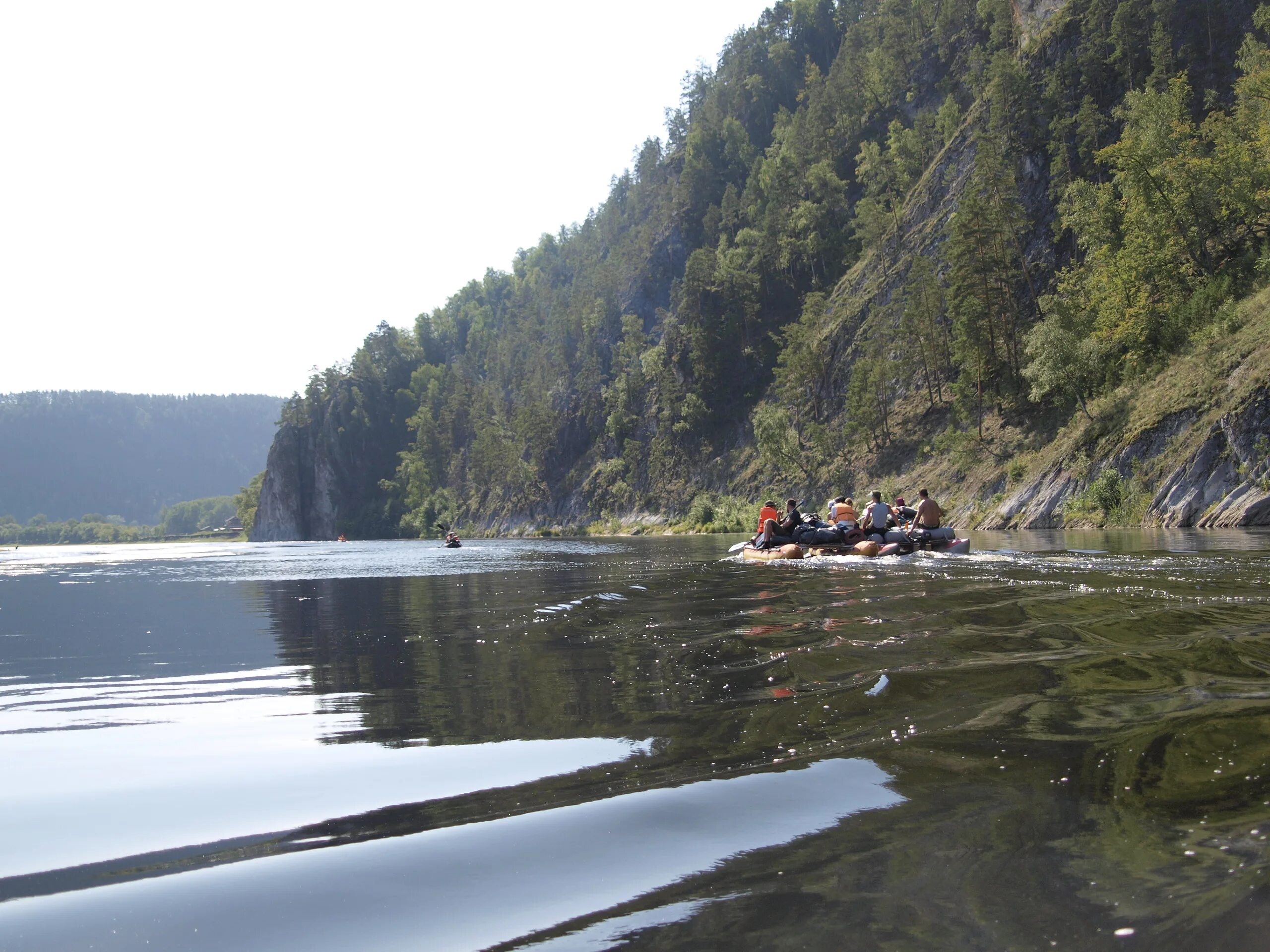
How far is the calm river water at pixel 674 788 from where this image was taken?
11.4ft

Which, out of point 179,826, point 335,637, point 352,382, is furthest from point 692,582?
point 352,382

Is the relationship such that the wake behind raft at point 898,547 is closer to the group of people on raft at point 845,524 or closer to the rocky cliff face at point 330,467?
the group of people on raft at point 845,524

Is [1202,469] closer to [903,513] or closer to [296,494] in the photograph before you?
[903,513]

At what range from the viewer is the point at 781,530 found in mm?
29281

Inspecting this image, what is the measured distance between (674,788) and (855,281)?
87923mm

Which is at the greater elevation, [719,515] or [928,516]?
[928,516]

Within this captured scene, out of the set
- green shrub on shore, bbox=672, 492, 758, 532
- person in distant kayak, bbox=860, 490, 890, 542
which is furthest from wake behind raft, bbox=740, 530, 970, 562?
green shrub on shore, bbox=672, 492, 758, 532

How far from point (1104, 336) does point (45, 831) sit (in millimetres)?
52867

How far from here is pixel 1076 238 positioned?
212ft

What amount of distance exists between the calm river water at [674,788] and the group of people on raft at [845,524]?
13.2m

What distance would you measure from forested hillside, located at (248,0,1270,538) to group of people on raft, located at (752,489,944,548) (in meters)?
18.2

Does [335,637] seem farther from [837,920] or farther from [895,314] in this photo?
[895,314]

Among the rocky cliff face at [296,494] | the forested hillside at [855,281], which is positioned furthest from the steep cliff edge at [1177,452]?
the rocky cliff face at [296,494]

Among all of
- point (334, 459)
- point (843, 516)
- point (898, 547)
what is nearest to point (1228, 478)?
point (843, 516)
